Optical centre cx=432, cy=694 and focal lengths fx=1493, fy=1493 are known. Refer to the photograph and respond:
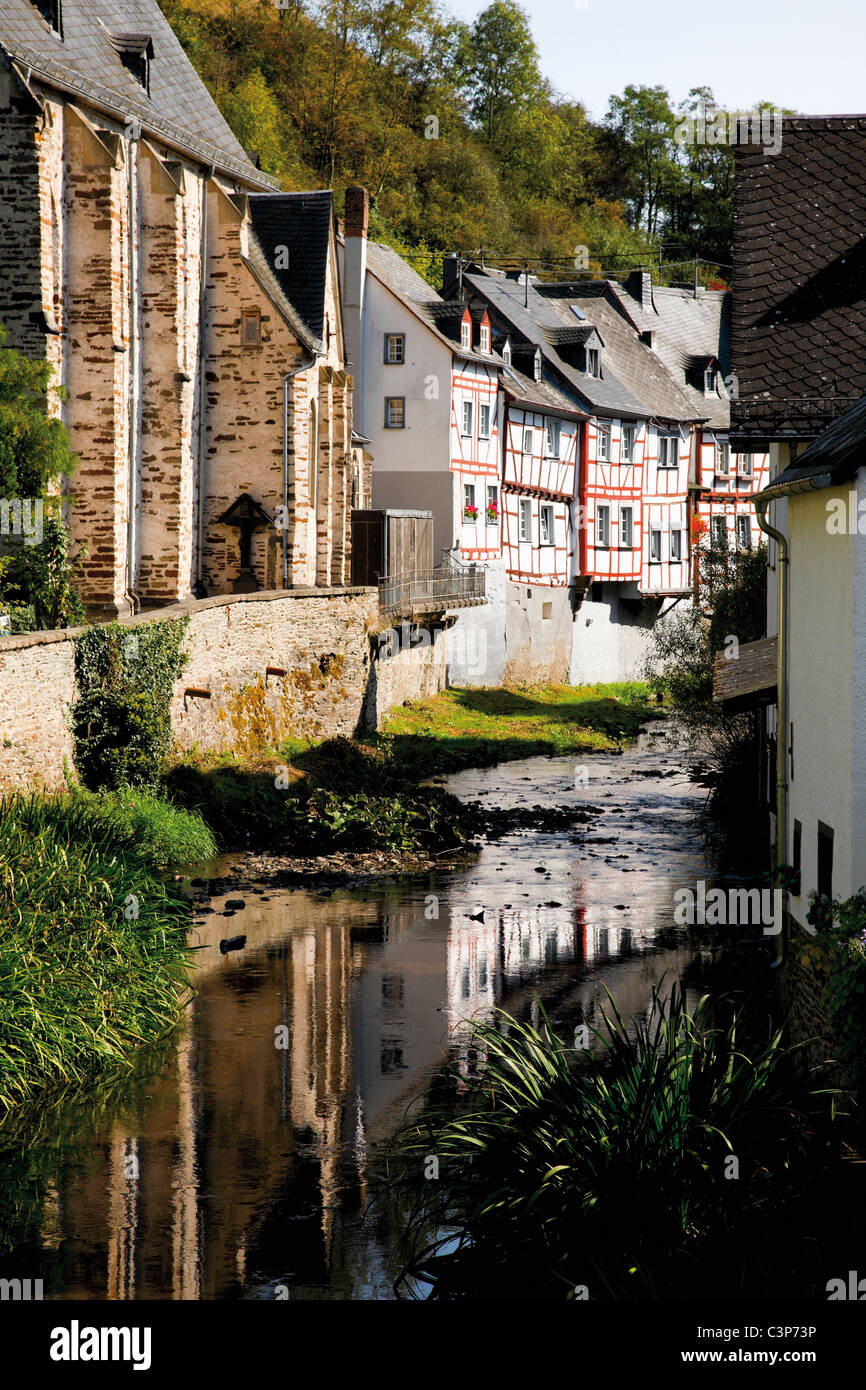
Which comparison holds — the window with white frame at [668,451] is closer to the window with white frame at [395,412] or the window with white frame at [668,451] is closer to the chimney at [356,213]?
the window with white frame at [395,412]

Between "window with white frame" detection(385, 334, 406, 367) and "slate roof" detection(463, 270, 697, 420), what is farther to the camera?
"slate roof" detection(463, 270, 697, 420)

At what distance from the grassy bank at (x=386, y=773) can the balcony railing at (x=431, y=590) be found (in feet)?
9.37

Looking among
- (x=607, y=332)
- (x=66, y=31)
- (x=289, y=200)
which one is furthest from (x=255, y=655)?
(x=607, y=332)

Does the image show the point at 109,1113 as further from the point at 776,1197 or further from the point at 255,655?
the point at 255,655

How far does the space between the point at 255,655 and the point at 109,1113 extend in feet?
61.8

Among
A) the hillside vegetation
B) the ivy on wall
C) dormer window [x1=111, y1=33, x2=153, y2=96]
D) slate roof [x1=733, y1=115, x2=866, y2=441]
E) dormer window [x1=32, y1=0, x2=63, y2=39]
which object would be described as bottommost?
the ivy on wall

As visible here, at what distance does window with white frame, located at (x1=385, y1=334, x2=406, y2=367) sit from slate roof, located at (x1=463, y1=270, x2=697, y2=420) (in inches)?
263

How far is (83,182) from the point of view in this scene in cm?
2975

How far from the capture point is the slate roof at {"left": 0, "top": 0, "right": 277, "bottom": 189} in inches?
1111

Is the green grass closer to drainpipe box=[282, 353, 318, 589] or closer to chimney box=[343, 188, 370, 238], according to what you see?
drainpipe box=[282, 353, 318, 589]

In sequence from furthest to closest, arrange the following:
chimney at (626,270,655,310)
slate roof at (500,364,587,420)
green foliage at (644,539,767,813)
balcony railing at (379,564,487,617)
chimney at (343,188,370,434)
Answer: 1. chimney at (626,270,655,310)
2. slate roof at (500,364,587,420)
3. chimney at (343,188,370,434)
4. balcony railing at (379,564,487,617)
5. green foliage at (644,539,767,813)

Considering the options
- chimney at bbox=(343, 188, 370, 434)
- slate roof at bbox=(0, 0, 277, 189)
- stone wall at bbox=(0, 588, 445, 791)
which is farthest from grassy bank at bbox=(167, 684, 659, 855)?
slate roof at bbox=(0, 0, 277, 189)

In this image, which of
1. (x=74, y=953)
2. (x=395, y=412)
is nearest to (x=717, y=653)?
(x=74, y=953)

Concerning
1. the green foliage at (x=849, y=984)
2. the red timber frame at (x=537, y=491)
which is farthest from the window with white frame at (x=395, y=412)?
the green foliage at (x=849, y=984)
